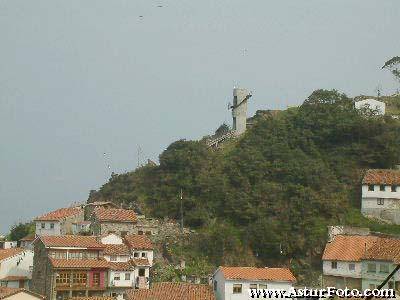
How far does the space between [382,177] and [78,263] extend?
1021 inches

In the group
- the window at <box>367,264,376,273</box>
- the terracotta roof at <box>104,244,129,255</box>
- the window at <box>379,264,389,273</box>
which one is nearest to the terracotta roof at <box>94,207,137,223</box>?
the terracotta roof at <box>104,244,129,255</box>

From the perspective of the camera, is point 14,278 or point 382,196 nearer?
point 14,278

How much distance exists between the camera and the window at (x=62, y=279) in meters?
45.6

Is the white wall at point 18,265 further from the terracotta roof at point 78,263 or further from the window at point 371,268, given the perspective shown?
the window at point 371,268

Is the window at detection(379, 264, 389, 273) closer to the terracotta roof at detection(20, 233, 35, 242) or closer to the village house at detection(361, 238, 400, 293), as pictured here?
the village house at detection(361, 238, 400, 293)

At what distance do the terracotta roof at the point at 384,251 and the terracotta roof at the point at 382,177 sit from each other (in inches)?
369

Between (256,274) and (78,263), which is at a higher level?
(78,263)

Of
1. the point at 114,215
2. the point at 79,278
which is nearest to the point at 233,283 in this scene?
the point at 79,278

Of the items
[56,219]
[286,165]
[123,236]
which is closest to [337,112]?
[286,165]

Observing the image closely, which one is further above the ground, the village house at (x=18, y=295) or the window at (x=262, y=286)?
the window at (x=262, y=286)

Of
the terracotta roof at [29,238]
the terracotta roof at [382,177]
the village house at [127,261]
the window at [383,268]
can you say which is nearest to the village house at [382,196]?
the terracotta roof at [382,177]

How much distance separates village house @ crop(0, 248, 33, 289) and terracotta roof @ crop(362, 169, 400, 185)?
28252mm

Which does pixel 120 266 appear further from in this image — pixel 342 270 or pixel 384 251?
pixel 384 251

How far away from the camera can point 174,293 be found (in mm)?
40812
